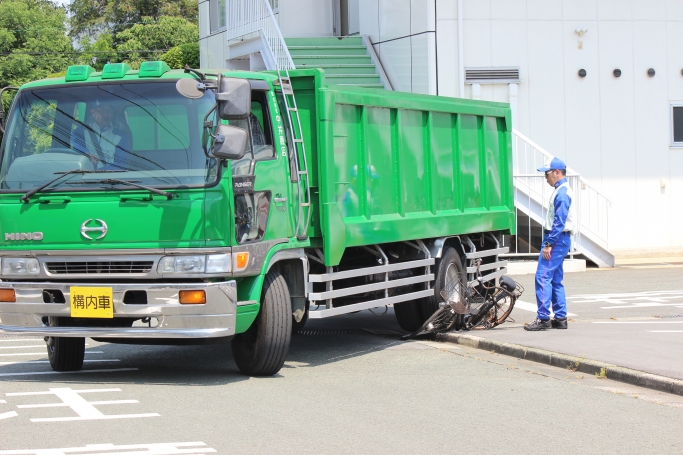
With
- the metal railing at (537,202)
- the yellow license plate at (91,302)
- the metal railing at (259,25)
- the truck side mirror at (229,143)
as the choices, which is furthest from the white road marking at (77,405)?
the metal railing at (259,25)

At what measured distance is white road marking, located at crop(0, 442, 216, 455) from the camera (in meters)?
6.45

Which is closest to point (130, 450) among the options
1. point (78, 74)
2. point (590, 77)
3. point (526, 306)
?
point (78, 74)

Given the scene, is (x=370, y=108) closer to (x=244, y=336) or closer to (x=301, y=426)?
(x=244, y=336)

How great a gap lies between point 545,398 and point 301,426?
7.05 ft

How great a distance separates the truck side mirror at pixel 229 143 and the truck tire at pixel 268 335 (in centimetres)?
131

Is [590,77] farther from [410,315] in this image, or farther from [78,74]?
[78,74]

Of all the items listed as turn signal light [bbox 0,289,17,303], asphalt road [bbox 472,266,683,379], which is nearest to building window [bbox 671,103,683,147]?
asphalt road [bbox 472,266,683,379]

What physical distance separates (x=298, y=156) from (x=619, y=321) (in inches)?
202

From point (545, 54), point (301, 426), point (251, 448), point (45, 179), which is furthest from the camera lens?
point (545, 54)

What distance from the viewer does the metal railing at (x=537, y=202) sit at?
20062 mm

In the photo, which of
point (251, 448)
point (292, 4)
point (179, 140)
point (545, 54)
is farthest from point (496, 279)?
point (292, 4)

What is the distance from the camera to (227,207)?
861cm

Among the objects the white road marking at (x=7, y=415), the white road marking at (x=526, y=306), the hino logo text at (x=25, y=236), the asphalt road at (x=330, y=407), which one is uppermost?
the hino logo text at (x=25, y=236)

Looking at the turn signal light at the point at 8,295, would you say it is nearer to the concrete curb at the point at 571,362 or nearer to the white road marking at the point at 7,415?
the white road marking at the point at 7,415
